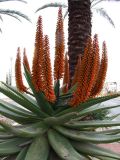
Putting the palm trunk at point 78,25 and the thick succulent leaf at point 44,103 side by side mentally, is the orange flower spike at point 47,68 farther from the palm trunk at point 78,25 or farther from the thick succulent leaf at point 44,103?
the palm trunk at point 78,25

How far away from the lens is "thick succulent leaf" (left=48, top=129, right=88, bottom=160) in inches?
109

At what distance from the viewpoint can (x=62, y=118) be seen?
290 centimetres

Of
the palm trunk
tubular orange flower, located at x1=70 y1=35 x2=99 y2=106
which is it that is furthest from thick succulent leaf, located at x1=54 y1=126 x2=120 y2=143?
the palm trunk

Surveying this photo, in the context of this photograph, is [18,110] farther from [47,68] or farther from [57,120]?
[47,68]

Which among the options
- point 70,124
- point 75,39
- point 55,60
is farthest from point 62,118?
point 75,39

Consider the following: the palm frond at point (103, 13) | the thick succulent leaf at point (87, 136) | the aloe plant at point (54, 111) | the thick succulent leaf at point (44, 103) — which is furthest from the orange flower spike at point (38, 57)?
the palm frond at point (103, 13)

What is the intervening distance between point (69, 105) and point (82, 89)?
1.27 feet

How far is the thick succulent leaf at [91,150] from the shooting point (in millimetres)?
2900

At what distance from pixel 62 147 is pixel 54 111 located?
0.39 m

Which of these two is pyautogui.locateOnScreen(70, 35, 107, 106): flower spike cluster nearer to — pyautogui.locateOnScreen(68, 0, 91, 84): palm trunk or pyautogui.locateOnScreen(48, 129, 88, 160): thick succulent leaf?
pyautogui.locateOnScreen(48, 129, 88, 160): thick succulent leaf

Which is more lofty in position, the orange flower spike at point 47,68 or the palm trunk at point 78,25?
the palm trunk at point 78,25

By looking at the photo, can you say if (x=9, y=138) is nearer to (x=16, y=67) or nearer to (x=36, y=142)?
(x=36, y=142)

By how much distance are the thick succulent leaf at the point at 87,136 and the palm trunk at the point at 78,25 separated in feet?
8.56

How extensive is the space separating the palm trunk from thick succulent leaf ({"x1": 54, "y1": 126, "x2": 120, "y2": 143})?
2.61 metres
